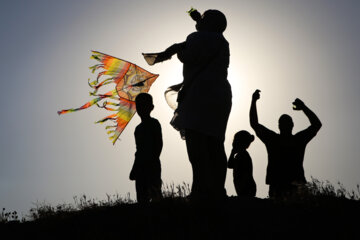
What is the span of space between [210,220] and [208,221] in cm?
3

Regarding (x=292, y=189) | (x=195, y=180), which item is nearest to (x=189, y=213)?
(x=195, y=180)

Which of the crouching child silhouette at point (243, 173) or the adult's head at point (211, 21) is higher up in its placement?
the adult's head at point (211, 21)

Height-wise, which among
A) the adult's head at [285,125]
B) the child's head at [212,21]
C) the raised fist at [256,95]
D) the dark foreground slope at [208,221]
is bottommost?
the dark foreground slope at [208,221]

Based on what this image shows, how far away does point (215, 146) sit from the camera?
7398mm

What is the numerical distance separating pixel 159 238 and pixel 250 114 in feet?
7.98

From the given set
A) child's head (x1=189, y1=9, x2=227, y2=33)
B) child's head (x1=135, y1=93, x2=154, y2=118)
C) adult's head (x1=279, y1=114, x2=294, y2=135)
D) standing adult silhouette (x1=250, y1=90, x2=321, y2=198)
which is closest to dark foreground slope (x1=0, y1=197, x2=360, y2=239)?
standing adult silhouette (x1=250, y1=90, x2=321, y2=198)

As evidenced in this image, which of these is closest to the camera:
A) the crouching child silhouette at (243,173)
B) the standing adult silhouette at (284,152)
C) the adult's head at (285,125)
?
the standing adult silhouette at (284,152)

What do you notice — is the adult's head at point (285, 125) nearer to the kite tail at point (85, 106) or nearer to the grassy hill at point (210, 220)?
the grassy hill at point (210, 220)

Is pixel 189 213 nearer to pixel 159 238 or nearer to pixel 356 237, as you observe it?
pixel 159 238

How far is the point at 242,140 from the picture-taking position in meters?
9.02

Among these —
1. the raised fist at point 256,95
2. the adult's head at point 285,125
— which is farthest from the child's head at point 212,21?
the adult's head at point 285,125

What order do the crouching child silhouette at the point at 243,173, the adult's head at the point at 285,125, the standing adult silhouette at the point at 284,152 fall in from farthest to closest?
the crouching child silhouette at the point at 243,173
the adult's head at the point at 285,125
the standing adult silhouette at the point at 284,152

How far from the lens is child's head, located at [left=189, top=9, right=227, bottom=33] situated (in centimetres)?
763

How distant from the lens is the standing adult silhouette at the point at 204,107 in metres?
7.22
